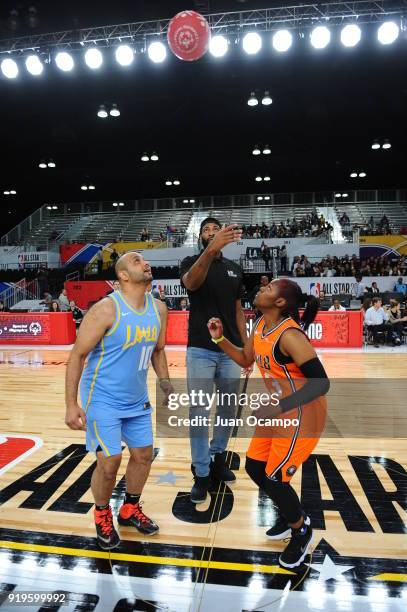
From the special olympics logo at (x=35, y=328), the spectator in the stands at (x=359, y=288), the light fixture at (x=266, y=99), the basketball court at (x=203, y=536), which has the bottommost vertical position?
the basketball court at (x=203, y=536)

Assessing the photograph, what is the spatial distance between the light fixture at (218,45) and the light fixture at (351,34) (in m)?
2.45

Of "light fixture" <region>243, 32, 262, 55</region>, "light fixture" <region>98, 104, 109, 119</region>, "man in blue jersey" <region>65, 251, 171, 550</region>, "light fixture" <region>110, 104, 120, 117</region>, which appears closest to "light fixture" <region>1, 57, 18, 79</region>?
"light fixture" <region>98, 104, 109, 119</region>

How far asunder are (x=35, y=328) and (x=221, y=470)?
32.6ft

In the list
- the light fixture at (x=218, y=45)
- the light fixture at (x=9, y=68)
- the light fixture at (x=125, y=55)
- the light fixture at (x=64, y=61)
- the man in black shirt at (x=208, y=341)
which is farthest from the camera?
the light fixture at (x=9, y=68)

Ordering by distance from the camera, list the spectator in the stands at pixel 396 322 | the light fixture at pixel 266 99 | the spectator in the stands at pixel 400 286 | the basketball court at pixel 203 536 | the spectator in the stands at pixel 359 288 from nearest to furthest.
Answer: the basketball court at pixel 203 536 < the spectator in the stands at pixel 396 322 < the light fixture at pixel 266 99 < the spectator in the stands at pixel 400 286 < the spectator in the stands at pixel 359 288

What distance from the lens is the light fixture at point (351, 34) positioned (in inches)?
345

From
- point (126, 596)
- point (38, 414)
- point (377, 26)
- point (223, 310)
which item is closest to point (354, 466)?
point (223, 310)

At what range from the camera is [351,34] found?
8797 millimetres

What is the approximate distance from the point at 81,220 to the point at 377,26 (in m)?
20.8

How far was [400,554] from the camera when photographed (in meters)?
2.63

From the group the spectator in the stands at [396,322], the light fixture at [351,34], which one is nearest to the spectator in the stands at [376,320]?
the spectator in the stands at [396,322]

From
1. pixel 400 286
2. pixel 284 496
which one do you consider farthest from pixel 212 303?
pixel 400 286

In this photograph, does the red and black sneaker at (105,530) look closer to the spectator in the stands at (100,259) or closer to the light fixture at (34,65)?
the light fixture at (34,65)

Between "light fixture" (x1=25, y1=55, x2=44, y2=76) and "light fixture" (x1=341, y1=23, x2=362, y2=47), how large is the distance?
6.77m
